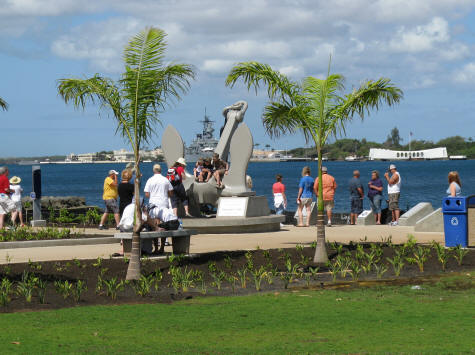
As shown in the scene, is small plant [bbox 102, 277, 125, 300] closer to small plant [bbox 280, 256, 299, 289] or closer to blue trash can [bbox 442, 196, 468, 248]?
small plant [bbox 280, 256, 299, 289]

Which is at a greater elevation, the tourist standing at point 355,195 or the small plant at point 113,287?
the tourist standing at point 355,195

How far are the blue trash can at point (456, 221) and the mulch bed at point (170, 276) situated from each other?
97cm

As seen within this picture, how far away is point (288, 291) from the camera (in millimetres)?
10883

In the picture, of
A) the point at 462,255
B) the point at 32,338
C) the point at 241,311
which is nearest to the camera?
the point at 32,338

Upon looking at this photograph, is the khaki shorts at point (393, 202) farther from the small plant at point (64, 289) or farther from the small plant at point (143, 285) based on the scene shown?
the small plant at point (64, 289)

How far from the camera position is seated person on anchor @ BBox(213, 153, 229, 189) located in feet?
74.0

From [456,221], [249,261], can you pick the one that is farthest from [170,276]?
[456,221]

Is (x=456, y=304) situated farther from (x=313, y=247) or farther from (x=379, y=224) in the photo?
(x=379, y=224)

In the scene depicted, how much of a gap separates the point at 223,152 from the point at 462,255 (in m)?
11.8

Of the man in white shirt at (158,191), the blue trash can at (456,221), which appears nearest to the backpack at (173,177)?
the man in white shirt at (158,191)

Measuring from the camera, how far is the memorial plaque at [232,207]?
2133 cm

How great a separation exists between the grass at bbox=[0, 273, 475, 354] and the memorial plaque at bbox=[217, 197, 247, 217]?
1068cm

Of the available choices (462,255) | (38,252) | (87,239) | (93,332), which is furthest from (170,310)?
(87,239)

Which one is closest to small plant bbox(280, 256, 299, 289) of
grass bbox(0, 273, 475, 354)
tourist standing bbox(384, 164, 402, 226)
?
grass bbox(0, 273, 475, 354)
